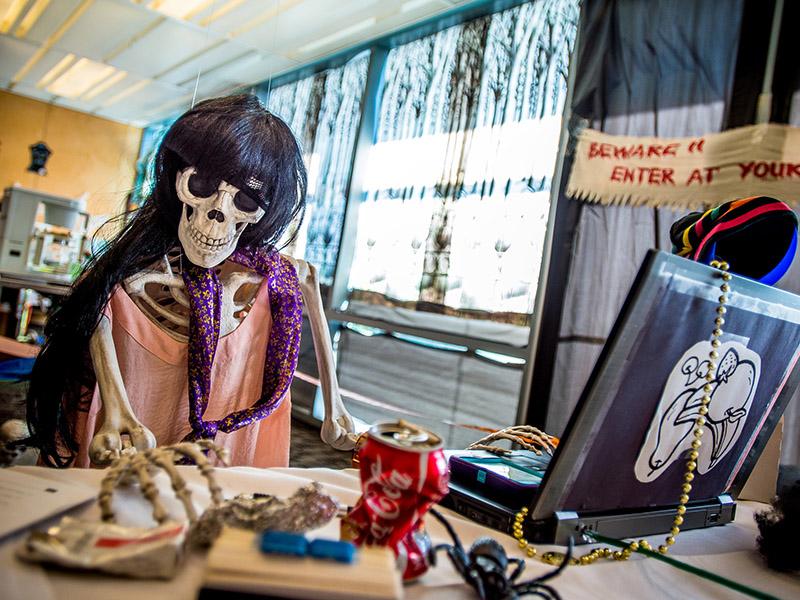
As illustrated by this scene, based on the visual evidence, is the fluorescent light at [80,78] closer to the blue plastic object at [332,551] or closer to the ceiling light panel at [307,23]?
the ceiling light panel at [307,23]

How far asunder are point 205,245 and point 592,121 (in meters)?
2.05

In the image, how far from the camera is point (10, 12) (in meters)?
5.08

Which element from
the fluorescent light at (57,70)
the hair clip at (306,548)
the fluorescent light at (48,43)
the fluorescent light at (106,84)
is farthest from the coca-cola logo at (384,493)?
the fluorescent light at (57,70)

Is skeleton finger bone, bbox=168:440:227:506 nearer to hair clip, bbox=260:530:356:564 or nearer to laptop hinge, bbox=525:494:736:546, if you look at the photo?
hair clip, bbox=260:530:356:564

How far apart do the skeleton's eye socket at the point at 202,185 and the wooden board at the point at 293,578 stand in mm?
857

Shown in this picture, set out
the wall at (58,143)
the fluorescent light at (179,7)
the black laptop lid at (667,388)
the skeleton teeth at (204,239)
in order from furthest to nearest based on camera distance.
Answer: the wall at (58,143) < the fluorescent light at (179,7) < the skeleton teeth at (204,239) < the black laptop lid at (667,388)

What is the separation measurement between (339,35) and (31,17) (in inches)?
109

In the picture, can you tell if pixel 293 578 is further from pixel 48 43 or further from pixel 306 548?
pixel 48 43

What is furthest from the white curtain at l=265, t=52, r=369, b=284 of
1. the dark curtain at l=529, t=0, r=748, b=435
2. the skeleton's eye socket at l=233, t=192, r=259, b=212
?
the skeleton's eye socket at l=233, t=192, r=259, b=212

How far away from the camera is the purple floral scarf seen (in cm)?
114

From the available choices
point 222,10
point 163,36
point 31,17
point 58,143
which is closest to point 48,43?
point 31,17

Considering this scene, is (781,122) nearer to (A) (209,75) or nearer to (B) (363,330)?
(A) (209,75)

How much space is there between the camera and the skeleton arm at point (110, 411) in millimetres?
893

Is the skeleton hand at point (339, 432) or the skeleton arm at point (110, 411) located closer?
the skeleton arm at point (110, 411)
